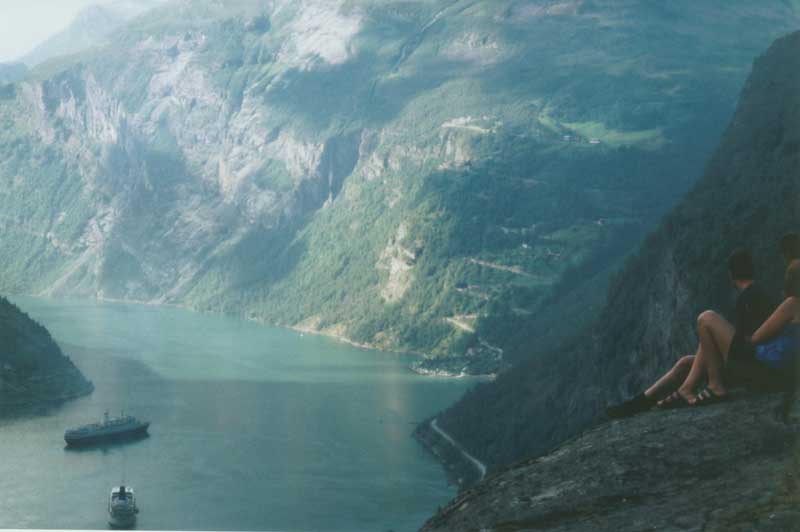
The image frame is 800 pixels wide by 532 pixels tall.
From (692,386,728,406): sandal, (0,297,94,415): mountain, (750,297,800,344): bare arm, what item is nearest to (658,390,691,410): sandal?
(692,386,728,406): sandal

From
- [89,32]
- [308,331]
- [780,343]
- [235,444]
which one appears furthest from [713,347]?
[89,32]

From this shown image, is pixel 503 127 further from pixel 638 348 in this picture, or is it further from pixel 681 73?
pixel 638 348

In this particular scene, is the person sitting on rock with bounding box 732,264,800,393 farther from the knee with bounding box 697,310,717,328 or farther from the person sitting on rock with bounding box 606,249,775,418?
the knee with bounding box 697,310,717,328

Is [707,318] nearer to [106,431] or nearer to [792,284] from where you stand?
[792,284]

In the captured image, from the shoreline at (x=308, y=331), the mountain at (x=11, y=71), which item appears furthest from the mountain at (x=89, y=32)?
the shoreline at (x=308, y=331)

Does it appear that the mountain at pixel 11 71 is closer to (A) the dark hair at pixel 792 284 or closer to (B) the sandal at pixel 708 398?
(B) the sandal at pixel 708 398

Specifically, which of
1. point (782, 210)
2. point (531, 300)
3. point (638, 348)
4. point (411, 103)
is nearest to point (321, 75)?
point (411, 103)
